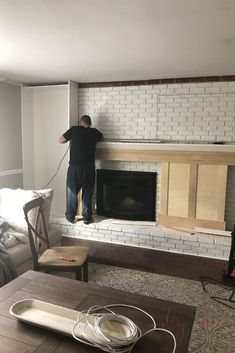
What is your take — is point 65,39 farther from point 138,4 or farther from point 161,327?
point 161,327

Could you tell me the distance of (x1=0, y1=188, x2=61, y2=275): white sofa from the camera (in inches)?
102

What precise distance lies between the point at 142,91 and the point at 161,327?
11.0 feet

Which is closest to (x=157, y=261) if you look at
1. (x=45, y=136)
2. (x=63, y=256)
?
(x=63, y=256)

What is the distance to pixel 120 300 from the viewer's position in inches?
60.9

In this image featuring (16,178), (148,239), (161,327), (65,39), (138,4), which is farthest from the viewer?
(16,178)

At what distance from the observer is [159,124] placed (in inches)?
160

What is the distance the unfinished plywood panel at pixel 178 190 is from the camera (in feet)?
12.6

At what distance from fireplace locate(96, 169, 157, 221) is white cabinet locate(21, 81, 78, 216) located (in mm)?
684

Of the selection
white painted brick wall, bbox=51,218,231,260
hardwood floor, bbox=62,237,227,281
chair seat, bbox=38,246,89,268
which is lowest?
hardwood floor, bbox=62,237,227,281

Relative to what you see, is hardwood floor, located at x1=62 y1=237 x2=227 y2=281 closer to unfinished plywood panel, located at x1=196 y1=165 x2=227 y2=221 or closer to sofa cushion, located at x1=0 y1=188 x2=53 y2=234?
unfinished plywood panel, located at x1=196 y1=165 x2=227 y2=221

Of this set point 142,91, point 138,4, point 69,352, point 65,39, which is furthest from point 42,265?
point 142,91

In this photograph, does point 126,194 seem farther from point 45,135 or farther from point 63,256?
point 63,256

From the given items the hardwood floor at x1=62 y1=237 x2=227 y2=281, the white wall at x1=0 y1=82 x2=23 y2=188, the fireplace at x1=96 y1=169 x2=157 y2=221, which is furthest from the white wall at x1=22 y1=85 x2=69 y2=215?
the hardwood floor at x1=62 y1=237 x2=227 y2=281

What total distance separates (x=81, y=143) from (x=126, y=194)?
104 cm
